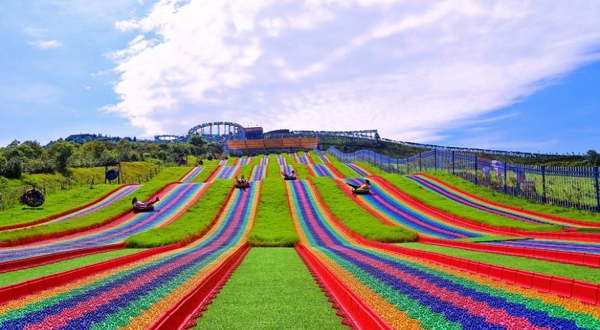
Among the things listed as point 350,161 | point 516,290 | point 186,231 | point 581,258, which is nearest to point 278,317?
point 516,290

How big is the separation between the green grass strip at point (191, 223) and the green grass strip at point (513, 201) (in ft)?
64.5

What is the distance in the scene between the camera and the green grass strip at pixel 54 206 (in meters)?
22.0

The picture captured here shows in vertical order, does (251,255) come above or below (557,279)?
below

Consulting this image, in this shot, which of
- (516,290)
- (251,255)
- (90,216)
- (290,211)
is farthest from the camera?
(290,211)

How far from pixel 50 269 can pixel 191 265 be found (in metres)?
3.59

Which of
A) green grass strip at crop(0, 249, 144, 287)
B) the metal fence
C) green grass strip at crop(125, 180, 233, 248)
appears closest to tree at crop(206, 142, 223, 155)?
green grass strip at crop(125, 180, 233, 248)

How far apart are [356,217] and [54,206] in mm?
21818

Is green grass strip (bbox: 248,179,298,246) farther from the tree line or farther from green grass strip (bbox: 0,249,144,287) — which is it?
the tree line

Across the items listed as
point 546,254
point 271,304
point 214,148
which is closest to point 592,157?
point 546,254

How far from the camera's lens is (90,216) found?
74.0 ft

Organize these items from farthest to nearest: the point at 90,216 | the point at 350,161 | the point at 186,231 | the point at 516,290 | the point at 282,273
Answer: the point at 350,161
the point at 90,216
the point at 186,231
the point at 282,273
the point at 516,290

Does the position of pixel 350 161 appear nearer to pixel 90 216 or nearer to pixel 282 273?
pixel 90 216

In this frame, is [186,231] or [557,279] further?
[186,231]

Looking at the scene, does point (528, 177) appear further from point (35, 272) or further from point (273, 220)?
point (35, 272)
